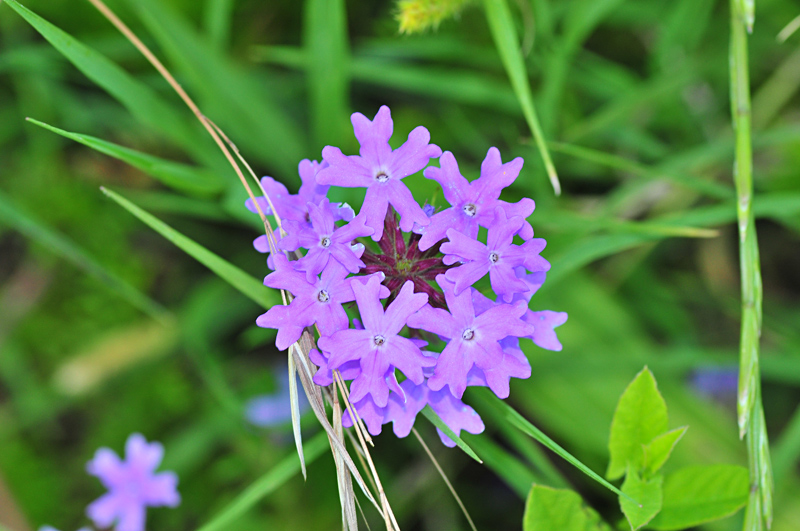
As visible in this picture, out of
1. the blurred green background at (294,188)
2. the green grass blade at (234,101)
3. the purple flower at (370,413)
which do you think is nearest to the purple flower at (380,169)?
the purple flower at (370,413)

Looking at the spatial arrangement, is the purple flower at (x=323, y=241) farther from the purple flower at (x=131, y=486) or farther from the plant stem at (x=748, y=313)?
the purple flower at (x=131, y=486)

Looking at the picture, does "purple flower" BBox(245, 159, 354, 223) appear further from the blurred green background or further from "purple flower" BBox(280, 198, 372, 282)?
the blurred green background

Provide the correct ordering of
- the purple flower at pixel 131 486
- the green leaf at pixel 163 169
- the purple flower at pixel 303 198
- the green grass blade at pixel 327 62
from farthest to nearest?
1. the purple flower at pixel 131 486
2. the green grass blade at pixel 327 62
3. the green leaf at pixel 163 169
4. the purple flower at pixel 303 198

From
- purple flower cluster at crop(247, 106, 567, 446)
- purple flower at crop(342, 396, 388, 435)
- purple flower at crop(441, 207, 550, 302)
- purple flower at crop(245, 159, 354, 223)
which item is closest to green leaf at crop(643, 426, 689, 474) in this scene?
purple flower cluster at crop(247, 106, 567, 446)

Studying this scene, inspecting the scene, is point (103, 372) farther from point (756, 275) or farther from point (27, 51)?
point (756, 275)

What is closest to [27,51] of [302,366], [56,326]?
[56,326]

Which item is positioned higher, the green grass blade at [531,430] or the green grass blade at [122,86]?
the green grass blade at [122,86]
